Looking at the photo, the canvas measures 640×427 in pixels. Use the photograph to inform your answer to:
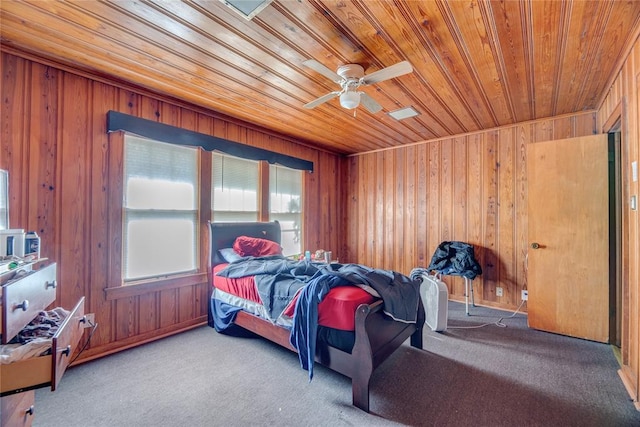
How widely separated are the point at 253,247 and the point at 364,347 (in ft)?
6.35

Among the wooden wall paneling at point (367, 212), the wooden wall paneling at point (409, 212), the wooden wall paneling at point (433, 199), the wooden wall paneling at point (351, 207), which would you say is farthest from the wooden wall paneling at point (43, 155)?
the wooden wall paneling at point (433, 199)

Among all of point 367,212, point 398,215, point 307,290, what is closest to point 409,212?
point 398,215

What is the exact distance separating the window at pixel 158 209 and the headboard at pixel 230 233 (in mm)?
242

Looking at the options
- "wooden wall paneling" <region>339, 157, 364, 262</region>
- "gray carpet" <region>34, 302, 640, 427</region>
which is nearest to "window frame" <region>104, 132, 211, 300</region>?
"gray carpet" <region>34, 302, 640, 427</region>

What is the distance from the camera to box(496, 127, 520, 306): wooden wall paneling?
3.86 metres

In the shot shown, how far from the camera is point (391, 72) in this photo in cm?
199

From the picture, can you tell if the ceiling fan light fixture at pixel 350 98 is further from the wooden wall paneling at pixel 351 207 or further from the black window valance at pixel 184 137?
the wooden wall paneling at pixel 351 207

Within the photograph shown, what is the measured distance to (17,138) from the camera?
2.19 metres

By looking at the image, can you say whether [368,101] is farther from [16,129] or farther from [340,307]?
[16,129]

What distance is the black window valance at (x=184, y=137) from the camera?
8.80 feet

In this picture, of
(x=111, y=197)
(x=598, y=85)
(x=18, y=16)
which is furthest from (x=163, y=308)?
(x=598, y=85)

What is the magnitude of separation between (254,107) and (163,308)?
2.47m

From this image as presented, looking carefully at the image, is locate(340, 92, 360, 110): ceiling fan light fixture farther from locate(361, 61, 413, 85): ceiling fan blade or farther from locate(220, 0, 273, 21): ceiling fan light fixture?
locate(220, 0, 273, 21): ceiling fan light fixture

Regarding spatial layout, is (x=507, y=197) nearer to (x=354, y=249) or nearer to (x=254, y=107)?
(x=354, y=249)
